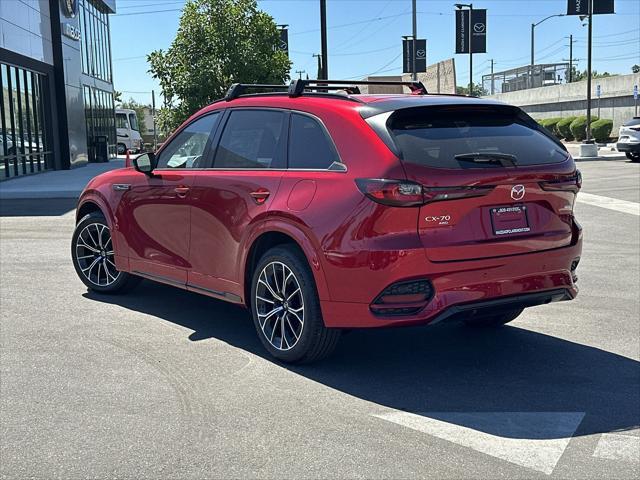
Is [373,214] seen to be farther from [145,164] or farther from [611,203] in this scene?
[611,203]

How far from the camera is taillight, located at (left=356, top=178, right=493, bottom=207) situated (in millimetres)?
4699

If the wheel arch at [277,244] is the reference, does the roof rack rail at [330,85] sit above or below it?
above

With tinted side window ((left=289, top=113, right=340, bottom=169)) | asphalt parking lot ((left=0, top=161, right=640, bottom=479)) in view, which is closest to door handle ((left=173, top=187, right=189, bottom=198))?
asphalt parking lot ((left=0, top=161, right=640, bottom=479))

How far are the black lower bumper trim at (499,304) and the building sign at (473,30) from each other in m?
37.8

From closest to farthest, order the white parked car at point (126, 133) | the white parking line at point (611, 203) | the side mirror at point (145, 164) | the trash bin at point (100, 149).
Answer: the side mirror at point (145, 164)
the white parking line at point (611, 203)
the trash bin at point (100, 149)
the white parked car at point (126, 133)

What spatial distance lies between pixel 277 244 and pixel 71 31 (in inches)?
1192

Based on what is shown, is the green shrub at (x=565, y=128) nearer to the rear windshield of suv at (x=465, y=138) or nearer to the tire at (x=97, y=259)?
the tire at (x=97, y=259)

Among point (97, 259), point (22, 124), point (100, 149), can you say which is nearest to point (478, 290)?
point (97, 259)

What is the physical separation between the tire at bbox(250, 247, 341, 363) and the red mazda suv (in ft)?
0.03

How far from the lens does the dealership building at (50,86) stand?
82.9 ft

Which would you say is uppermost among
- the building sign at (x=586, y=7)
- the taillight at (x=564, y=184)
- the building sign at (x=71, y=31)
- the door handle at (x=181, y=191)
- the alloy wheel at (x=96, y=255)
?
the building sign at (x=586, y=7)

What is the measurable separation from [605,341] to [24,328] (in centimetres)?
460

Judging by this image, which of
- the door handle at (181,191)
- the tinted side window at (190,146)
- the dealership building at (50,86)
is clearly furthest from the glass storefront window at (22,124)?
the door handle at (181,191)

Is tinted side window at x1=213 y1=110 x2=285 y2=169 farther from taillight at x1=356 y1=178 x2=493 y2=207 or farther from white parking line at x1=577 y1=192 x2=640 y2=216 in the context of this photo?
white parking line at x1=577 y1=192 x2=640 y2=216
